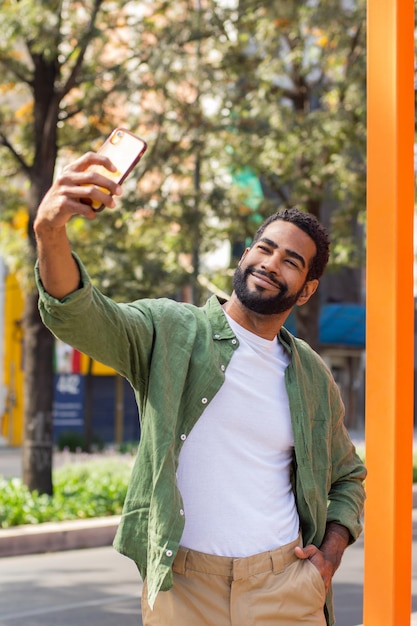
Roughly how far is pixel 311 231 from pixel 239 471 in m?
0.74

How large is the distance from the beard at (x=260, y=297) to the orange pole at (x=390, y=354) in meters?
0.79

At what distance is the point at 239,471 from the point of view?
103 inches

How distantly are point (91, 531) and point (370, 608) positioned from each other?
7.05m

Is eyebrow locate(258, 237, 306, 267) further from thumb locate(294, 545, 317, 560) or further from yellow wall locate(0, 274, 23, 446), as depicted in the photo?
yellow wall locate(0, 274, 23, 446)

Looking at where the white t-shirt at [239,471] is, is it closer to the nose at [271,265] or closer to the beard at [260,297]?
the beard at [260,297]

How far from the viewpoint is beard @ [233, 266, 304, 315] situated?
2775 mm

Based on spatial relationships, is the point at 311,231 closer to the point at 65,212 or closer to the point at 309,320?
the point at 65,212

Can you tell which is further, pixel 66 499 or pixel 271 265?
pixel 66 499

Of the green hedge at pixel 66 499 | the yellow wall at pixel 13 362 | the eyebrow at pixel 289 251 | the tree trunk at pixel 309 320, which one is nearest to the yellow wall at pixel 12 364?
the yellow wall at pixel 13 362

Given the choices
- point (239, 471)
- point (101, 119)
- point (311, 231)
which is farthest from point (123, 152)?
point (101, 119)

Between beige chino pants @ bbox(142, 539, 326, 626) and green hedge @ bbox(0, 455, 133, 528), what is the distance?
794cm

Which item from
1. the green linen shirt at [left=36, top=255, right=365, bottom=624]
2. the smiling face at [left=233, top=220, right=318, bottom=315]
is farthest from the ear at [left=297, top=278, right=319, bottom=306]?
the green linen shirt at [left=36, top=255, right=365, bottom=624]

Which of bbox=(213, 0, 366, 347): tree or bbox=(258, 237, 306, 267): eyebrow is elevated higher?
bbox=(213, 0, 366, 347): tree

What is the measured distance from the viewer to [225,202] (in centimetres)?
1440
